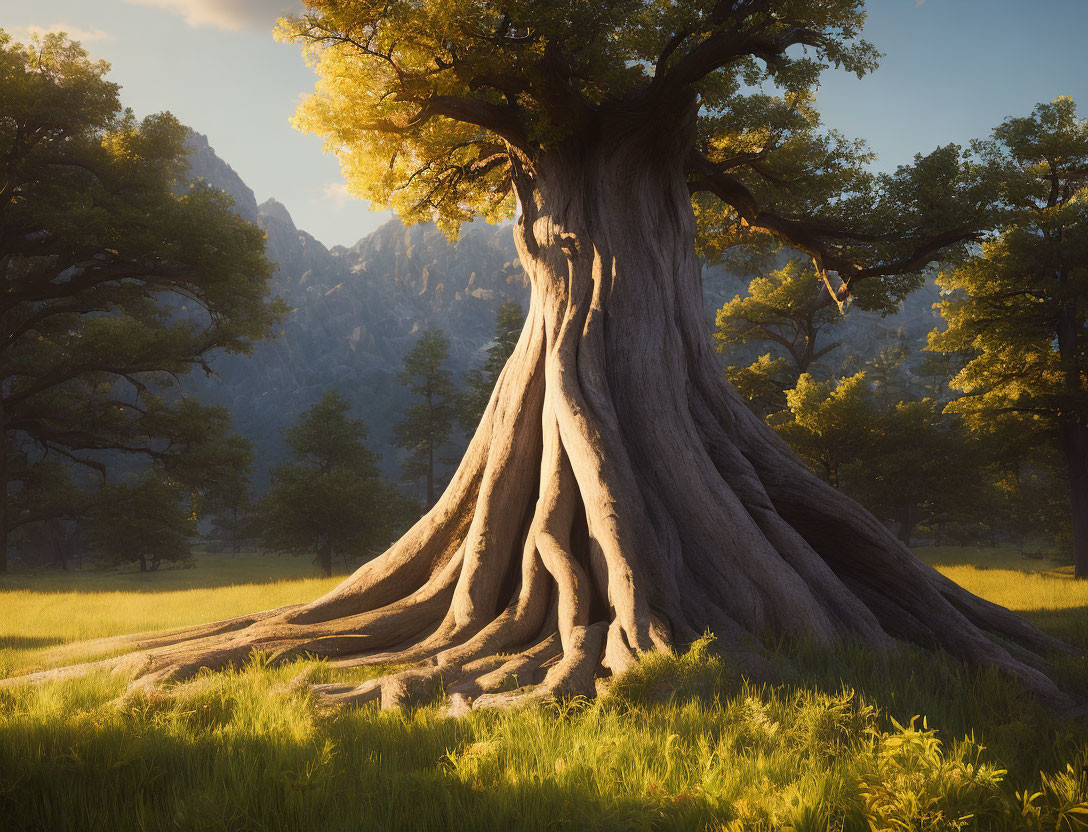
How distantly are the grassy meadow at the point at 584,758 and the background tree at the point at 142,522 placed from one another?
21.0 meters

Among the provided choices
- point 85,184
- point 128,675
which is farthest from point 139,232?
point 128,675

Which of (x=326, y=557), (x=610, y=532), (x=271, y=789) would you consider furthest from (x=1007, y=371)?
(x=326, y=557)

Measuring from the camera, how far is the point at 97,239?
1526cm

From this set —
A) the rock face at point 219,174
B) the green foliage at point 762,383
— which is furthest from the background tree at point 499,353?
the rock face at point 219,174

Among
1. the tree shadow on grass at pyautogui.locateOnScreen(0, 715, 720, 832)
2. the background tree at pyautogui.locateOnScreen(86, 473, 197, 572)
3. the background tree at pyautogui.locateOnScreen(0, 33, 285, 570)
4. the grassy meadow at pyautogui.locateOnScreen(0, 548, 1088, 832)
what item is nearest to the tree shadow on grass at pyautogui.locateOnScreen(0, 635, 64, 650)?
the grassy meadow at pyautogui.locateOnScreen(0, 548, 1088, 832)

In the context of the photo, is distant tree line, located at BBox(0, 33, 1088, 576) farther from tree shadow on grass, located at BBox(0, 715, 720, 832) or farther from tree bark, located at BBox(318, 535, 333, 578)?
tree shadow on grass, located at BBox(0, 715, 720, 832)

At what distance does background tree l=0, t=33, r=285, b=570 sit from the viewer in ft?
49.0

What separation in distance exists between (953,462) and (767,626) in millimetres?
22322

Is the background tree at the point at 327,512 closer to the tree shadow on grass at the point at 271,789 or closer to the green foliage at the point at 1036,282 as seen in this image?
the green foliage at the point at 1036,282

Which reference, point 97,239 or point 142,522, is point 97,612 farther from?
point 142,522

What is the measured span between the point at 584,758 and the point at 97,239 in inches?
712

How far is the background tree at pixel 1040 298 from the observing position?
15648 mm

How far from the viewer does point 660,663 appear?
13.5 feet

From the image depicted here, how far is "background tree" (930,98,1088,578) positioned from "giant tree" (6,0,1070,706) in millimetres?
8640
